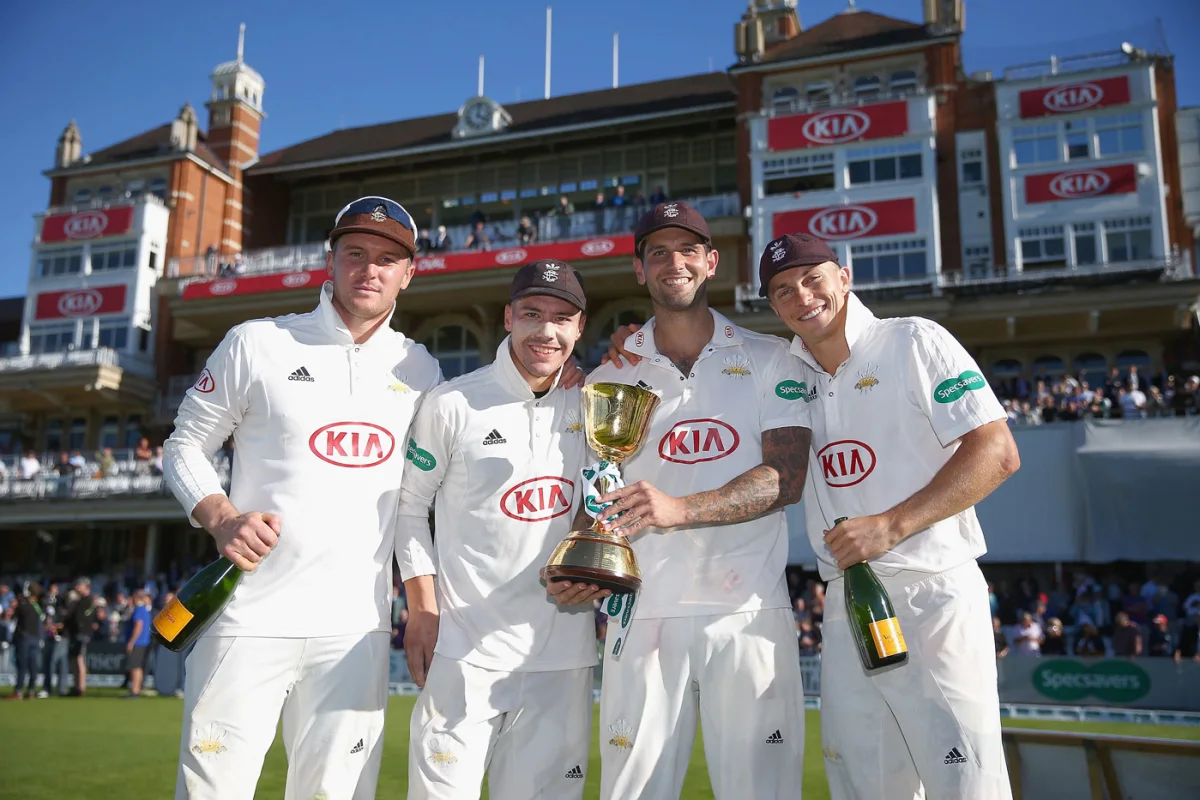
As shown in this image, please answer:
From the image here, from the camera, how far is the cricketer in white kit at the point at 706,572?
3488mm

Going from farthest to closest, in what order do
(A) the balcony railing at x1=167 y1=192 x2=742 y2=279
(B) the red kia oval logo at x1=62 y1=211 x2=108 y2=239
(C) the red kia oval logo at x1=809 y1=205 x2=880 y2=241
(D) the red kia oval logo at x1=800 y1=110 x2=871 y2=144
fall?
1. (B) the red kia oval logo at x1=62 y1=211 x2=108 y2=239
2. (A) the balcony railing at x1=167 y1=192 x2=742 y2=279
3. (D) the red kia oval logo at x1=800 y1=110 x2=871 y2=144
4. (C) the red kia oval logo at x1=809 y1=205 x2=880 y2=241

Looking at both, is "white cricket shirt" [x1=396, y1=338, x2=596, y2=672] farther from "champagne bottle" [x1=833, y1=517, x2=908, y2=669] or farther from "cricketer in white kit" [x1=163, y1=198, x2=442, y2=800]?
"champagne bottle" [x1=833, y1=517, x2=908, y2=669]

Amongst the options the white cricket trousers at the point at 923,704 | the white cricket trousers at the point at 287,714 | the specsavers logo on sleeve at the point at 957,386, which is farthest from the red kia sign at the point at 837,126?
the white cricket trousers at the point at 287,714

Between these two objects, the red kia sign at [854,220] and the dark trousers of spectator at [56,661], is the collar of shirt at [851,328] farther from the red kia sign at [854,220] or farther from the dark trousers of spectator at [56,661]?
the red kia sign at [854,220]

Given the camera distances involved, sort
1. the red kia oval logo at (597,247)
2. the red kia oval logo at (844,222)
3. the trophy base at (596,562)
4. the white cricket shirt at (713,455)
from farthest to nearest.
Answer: the red kia oval logo at (597,247) → the red kia oval logo at (844,222) → the white cricket shirt at (713,455) → the trophy base at (596,562)

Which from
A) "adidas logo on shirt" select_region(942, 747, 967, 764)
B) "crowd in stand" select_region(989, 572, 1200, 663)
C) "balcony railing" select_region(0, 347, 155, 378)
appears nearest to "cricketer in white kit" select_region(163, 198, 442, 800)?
"adidas logo on shirt" select_region(942, 747, 967, 764)

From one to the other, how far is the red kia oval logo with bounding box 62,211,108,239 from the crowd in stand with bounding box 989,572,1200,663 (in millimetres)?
35510

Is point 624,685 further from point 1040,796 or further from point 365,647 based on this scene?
point 1040,796

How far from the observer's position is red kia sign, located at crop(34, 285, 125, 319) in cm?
3697

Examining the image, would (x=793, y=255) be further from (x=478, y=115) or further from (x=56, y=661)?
(x=478, y=115)

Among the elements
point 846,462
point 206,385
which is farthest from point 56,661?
point 846,462

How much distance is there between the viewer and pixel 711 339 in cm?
405

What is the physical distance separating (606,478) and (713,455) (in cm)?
53

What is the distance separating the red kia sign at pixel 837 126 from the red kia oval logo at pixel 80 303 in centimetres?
2670
